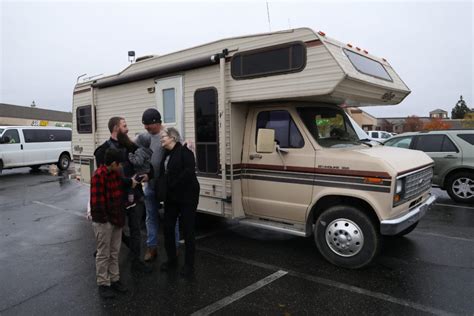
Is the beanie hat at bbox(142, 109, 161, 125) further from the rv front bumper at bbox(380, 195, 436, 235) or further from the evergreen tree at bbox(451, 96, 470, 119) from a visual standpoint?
the evergreen tree at bbox(451, 96, 470, 119)

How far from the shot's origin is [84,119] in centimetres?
821

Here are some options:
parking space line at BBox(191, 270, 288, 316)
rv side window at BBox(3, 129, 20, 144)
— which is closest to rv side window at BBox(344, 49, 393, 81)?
parking space line at BBox(191, 270, 288, 316)

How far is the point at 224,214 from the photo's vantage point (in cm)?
569

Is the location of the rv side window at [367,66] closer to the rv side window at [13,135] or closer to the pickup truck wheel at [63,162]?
the rv side window at [13,135]

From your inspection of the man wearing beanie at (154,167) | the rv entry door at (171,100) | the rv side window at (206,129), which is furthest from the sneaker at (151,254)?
the rv entry door at (171,100)

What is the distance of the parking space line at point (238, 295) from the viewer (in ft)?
12.1

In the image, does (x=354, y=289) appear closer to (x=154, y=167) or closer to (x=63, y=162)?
(x=154, y=167)

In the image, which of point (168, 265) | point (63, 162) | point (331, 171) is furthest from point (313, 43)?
point (63, 162)

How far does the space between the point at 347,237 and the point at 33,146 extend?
15.5 meters

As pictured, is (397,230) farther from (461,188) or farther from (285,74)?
(461,188)

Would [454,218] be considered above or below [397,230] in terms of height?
below

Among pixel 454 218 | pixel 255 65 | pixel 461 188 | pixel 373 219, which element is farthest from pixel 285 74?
A: pixel 461 188

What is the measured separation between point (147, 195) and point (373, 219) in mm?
2967

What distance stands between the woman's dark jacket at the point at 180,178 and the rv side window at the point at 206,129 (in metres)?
1.33
